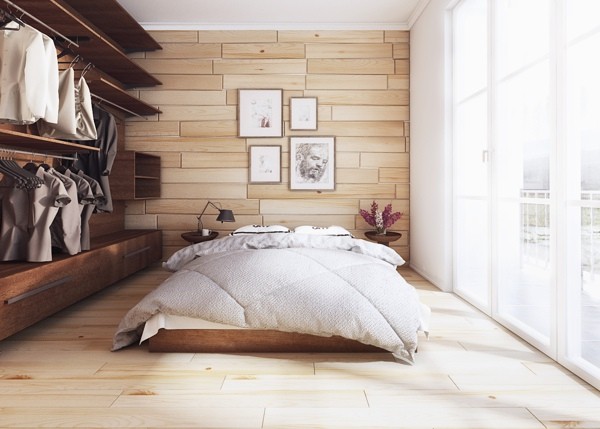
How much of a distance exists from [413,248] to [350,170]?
1.05m

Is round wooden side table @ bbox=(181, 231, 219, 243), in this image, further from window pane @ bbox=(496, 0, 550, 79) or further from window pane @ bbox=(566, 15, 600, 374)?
window pane @ bbox=(566, 15, 600, 374)

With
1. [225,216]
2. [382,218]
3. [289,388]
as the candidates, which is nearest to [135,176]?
[225,216]

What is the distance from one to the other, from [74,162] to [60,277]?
1.27 meters

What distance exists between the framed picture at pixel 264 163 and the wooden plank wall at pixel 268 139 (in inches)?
2.8

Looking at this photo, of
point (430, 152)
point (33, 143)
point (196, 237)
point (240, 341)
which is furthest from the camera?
point (196, 237)

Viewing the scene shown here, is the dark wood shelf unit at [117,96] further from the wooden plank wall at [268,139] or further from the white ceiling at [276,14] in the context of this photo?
the white ceiling at [276,14]

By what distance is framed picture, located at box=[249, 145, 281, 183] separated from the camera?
4.57 metres

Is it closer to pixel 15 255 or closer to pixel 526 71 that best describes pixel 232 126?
pixel 15 255

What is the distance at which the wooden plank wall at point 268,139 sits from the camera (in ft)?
15.0

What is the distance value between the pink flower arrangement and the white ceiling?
6.29ft

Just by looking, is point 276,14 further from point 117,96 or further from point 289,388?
point 289,388

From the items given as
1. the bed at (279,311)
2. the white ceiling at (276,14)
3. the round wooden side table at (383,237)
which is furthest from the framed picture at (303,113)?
the bed at (279,311)

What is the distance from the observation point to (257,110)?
4.57 metres

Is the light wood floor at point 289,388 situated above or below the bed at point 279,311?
below
